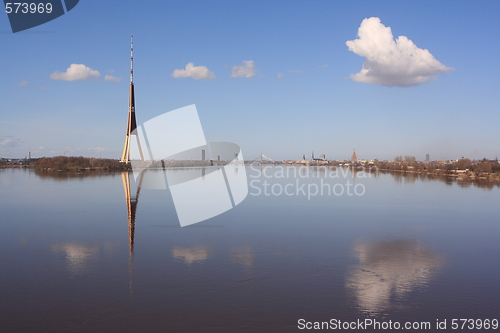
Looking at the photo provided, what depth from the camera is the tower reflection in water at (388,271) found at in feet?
12.5

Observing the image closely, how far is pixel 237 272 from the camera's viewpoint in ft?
14.9

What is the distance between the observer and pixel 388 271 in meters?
4.62

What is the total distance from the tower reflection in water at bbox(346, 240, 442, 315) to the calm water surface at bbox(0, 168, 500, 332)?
0.02 metres

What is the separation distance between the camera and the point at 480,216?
9383mm

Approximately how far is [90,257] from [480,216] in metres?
8.87

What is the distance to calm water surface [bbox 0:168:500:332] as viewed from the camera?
345 centimetres

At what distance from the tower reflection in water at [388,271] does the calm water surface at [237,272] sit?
18 millimetres

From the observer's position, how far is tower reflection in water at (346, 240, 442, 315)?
3.80 metres

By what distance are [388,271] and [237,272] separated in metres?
1.82

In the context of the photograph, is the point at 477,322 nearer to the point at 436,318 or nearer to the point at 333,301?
the point at 436,318

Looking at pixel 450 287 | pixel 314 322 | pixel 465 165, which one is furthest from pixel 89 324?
pixel 465 165

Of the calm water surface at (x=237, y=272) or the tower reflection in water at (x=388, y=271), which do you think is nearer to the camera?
the calm water surface at (x=237, y=272)

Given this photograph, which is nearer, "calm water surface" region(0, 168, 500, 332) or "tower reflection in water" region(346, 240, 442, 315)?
"calm water surface" region(0, 168, 500, 332)

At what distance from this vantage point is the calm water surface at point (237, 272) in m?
3.45
